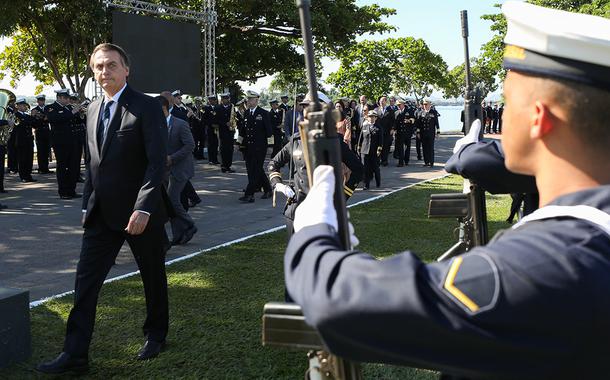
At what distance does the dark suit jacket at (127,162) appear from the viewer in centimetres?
425

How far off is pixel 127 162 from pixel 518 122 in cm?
337

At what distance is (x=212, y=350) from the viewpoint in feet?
15.4

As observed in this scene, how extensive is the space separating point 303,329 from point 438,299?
1.79 ft

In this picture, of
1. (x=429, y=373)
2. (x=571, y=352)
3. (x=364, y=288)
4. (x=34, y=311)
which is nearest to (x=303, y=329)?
(x=364, y=288)

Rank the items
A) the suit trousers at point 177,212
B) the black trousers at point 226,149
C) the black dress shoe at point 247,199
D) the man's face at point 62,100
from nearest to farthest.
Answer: the suit trousers at point 177,212 → the black dress shoe at point 247,199 → the man's face at point 62,100 → the black trousers at point 226,149

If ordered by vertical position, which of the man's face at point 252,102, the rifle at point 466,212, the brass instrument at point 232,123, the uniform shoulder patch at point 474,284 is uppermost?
the man's face at point 252,102

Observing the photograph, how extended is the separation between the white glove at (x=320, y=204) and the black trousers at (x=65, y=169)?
1205 centimetres

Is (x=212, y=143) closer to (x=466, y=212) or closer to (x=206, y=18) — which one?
(x=206, y=18)

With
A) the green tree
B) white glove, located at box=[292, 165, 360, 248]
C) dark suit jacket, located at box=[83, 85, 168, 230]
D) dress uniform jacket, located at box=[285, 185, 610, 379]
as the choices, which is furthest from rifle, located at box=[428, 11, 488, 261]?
the green tree

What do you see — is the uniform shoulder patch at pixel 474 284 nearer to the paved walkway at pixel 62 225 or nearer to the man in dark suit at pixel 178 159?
the paved walkway at pixel 62 225

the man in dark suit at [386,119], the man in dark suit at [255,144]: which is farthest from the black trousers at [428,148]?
the man in dark suit at [255,144]

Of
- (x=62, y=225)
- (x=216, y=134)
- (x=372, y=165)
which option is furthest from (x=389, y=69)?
(x=62, y=225)

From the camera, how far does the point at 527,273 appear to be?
3.68 ft

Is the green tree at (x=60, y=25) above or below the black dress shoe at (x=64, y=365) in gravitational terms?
above
